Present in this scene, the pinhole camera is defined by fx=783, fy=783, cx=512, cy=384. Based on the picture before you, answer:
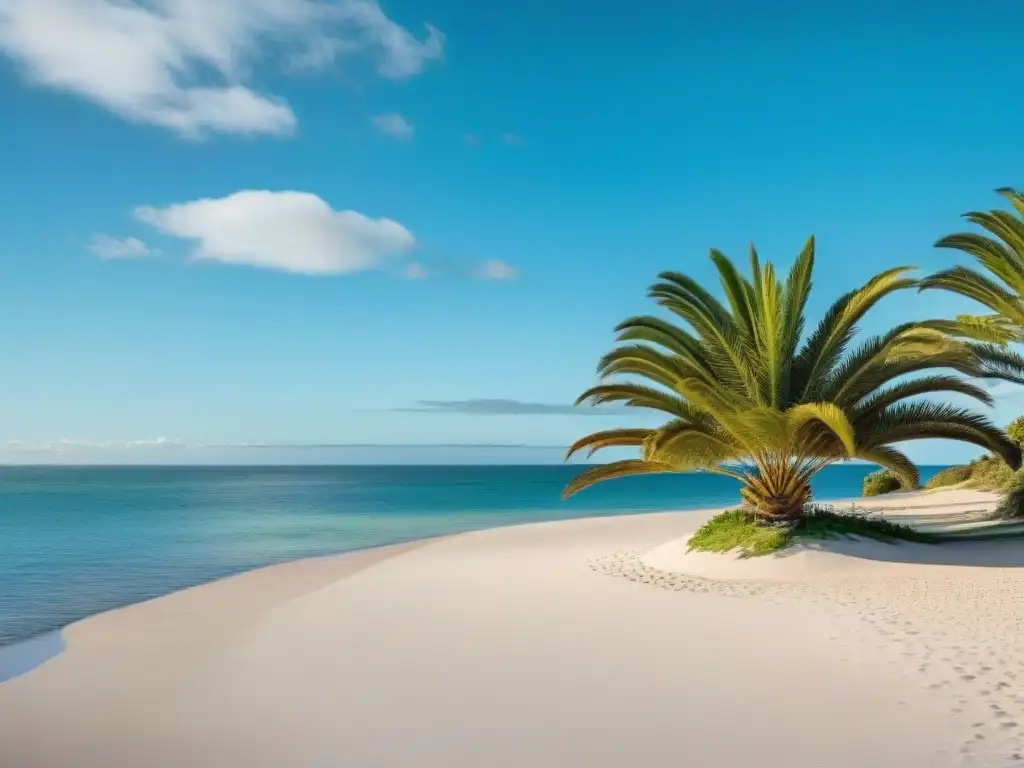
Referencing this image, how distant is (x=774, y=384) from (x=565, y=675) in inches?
344

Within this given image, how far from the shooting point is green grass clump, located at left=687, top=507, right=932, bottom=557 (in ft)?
44.7

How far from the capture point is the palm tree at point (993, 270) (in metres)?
14.7

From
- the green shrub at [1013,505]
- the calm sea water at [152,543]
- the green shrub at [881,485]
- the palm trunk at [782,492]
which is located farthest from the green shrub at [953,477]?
the palm trunk at [782,492]

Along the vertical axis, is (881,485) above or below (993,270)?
below

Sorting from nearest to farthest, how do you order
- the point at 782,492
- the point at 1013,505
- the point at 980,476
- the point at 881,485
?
the point at 782,492
the point at 1013,505
the point at 980,476
the point at 881,485

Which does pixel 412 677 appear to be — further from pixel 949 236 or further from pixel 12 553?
pixel 12 553

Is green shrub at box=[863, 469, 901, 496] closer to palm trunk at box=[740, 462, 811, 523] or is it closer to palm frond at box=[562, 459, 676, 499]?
palm trunk at box=[740, 462, 811, 523]

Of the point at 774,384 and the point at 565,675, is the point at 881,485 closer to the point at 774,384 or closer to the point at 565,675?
the point at 774,384

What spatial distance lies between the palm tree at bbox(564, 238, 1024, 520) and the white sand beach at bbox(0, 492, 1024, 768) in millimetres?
2175

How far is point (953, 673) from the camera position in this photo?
652 centimetres

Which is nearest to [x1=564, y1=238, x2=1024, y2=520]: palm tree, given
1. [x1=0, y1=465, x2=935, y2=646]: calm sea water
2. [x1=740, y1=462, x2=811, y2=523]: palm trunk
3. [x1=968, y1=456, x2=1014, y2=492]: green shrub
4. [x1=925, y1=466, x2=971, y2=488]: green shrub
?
[x1=740, y1=462, x2=811, y2=523]: palm trunk

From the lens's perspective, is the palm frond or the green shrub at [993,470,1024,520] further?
the green shrub at [993,470,1024,520]

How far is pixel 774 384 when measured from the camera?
562 inches

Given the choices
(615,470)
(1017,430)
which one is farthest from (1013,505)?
(615,470)
